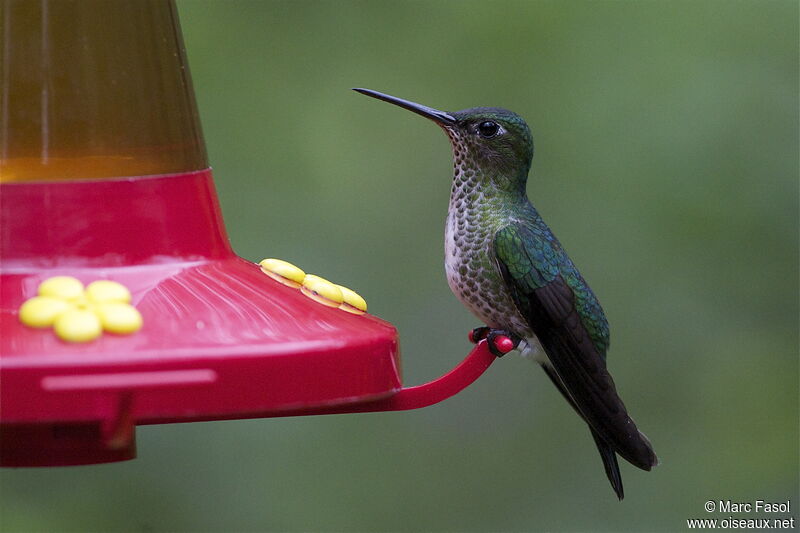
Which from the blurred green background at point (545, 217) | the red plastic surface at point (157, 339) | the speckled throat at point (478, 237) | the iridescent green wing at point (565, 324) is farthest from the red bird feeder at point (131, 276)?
the blurred green background at point (545, 217)

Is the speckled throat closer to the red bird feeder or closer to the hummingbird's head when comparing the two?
the hummingbird's head

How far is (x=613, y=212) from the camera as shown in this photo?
474 cm

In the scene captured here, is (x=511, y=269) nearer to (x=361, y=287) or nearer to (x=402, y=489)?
(x=361, y=287)

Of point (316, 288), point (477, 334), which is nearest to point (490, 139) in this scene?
point (477, 334)

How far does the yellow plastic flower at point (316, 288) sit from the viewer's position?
94.4 inches

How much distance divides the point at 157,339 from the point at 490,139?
170 centimetres

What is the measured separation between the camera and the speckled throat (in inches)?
129

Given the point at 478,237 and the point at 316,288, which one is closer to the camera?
the point at 316,288

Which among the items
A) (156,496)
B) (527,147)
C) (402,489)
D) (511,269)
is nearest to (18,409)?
(511,269)

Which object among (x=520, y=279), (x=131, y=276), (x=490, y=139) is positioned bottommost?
(x=520, y=279)

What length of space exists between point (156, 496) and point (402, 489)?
93 cm

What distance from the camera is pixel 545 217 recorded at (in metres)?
4.84

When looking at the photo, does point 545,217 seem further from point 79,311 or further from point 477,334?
point 79,311

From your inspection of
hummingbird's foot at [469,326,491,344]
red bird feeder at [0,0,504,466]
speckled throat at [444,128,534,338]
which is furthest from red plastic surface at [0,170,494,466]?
speckled throat at [444,128,534,338]
